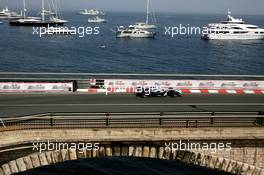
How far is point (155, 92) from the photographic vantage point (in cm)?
3978

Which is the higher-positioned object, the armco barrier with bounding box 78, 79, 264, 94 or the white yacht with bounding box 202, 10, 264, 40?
the white yacht with bounding box 202, 10, 264, 40

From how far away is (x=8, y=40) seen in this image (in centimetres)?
14238

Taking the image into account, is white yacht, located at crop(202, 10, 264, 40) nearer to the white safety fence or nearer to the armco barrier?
the armco barrier

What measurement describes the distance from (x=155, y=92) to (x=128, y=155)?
16.1m

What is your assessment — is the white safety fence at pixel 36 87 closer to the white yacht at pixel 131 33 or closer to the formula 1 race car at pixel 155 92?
the formula 1 race car at pixel 155 92

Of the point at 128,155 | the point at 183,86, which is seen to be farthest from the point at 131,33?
the point at 128,155

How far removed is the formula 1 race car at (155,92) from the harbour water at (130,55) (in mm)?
51557

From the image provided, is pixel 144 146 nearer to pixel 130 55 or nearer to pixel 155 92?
pixel 155 92

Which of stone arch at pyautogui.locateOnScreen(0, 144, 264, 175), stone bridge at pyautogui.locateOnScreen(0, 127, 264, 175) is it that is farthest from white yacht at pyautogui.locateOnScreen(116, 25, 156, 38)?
stone arch at pyautogui.locateOnScreen(0, 144, 264, 175)

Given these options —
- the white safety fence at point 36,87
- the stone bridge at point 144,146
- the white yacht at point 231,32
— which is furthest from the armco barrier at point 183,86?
the white yacht at point 231,32

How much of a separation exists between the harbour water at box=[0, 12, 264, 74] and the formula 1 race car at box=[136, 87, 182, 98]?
51.6 m

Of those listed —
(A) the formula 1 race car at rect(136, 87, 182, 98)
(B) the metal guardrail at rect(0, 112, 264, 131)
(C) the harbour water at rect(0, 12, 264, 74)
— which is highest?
(C) the harbour water at rect(0, 12, 264, 74)

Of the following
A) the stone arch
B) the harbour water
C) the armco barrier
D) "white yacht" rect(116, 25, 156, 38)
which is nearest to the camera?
the stone arch

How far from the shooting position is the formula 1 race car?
129 ft
